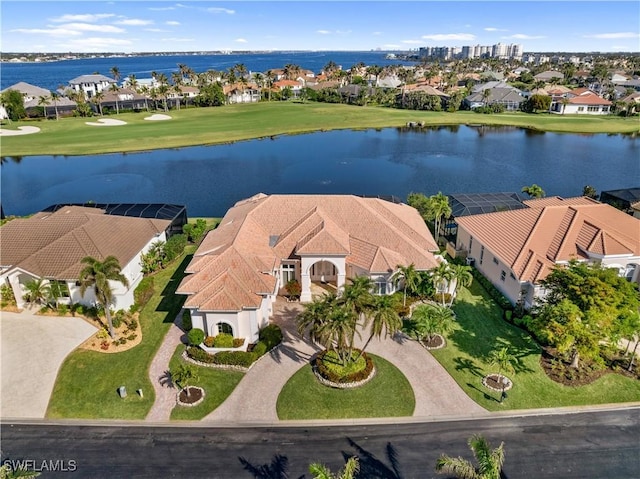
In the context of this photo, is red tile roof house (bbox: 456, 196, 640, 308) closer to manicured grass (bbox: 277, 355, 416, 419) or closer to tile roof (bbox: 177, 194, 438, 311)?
tile roof (bbox: 177, 194, 438, 311)

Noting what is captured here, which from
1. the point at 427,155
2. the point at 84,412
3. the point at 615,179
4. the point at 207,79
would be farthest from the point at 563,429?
the point at 207,79

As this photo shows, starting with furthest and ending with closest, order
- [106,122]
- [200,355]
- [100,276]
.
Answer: [106,122] → [100,276] → [200,355]

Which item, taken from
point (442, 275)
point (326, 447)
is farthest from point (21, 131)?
point (326, 447)

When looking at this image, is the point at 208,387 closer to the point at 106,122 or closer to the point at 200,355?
the point at 200,355

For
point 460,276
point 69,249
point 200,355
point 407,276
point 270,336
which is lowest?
point 200,355

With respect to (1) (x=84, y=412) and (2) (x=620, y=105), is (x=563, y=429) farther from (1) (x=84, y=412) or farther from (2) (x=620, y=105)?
(2) (x=620, y=105)

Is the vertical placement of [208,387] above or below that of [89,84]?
below
